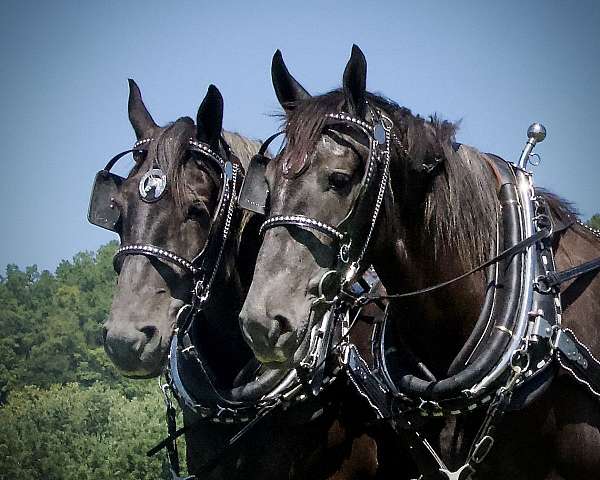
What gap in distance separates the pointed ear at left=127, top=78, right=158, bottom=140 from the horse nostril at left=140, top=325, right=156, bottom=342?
47.2 inches

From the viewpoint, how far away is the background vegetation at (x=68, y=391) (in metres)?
11.1

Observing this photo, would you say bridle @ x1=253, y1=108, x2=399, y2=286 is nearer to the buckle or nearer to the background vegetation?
the buckle

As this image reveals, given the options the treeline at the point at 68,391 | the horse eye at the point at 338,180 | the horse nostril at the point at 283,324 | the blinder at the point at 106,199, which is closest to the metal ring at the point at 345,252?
the horse eye at the point at 338,180

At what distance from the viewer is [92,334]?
48.4 metres

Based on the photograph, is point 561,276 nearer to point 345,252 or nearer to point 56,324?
point 345,252

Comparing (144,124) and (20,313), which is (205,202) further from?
(20,313)

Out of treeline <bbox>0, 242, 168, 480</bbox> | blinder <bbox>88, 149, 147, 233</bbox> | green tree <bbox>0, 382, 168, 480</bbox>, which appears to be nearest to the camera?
blinder <bbox>88, 149, 147, 233</bbox>

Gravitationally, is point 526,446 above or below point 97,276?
below

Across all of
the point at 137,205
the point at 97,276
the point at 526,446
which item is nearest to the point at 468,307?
the point at 526,446

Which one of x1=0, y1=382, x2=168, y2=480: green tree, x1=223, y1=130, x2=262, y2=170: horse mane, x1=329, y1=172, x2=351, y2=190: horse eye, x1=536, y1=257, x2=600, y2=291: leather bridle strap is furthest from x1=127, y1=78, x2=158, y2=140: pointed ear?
x1=0, y1=382, x2=168, y2=480: green tree

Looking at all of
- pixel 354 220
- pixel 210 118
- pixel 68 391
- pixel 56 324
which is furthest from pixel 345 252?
pixel 56 324

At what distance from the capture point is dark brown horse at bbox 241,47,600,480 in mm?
3023

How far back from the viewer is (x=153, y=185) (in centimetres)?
379

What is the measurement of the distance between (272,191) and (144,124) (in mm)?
1507
